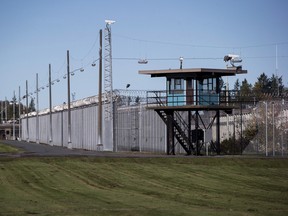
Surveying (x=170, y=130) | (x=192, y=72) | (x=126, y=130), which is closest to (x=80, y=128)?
(x=126, y=130)

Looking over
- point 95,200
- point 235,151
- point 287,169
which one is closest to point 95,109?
point 235,151

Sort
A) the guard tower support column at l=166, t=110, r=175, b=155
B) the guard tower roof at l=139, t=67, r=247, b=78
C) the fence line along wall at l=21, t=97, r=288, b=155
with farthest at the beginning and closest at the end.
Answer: the guard tower support column at l=166, t=110, r=175, b=155 → the fence line along wall at l=21, t=97, r=288, b=155 → the guard tower roof at l=139, t=67, r=247, b=78

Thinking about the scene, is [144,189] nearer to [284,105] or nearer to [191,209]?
[191,209]

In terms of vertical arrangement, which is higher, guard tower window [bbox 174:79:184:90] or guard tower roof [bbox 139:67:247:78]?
guard tower roof [bbox 139:67:247:78]

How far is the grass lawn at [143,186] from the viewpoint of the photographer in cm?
1656

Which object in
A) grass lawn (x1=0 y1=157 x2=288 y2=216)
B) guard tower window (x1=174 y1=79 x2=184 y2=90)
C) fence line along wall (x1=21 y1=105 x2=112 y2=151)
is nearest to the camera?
grass lawn (x1=0 y1=157 x2=288 y2=216)

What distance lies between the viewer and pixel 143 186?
930 inches

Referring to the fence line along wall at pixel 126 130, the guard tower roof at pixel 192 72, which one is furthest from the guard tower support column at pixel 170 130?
the fence line along wall at pixel 126 130

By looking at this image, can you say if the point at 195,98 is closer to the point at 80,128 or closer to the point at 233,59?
the point at 233,59

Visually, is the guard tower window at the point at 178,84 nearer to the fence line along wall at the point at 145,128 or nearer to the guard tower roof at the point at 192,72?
the guard tower roof at the point at 192,72

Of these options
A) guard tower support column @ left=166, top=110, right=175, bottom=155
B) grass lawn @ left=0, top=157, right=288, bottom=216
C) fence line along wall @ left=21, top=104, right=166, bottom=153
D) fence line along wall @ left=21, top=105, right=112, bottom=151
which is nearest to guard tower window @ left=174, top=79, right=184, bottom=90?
guard tower support column @ left=166, top=110, right=175, bottom=155

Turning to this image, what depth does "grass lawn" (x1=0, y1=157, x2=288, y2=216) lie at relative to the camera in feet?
54.3

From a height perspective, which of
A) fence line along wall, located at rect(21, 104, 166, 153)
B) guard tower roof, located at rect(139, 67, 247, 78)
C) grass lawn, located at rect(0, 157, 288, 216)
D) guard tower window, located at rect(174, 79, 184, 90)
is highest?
guard tower roof, located at rect(139, 67, 247, 78)

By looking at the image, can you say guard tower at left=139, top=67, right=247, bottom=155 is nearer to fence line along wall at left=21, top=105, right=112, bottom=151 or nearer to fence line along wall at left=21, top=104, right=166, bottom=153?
fence line along wall at left=21, top=104, right=166, bottom=153
